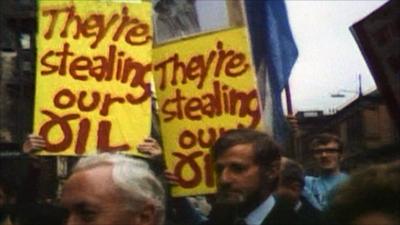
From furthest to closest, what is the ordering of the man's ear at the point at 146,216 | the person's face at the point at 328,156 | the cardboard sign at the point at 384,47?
the person's face at the point at 328,156
the cardboard sign at the point at 384,47
the man's ear at the point at 146,216

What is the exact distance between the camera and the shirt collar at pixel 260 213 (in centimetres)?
319

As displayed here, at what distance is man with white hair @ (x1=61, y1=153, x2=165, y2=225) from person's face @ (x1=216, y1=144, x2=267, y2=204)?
0.76 meters

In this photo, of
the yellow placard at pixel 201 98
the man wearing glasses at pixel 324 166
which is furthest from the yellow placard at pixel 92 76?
the man wearing glasses at pixel 324 166

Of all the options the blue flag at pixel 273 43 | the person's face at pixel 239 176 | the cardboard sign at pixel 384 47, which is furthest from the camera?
the blue flag at pixel 273 43

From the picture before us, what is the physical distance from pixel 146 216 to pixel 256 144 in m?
0.93

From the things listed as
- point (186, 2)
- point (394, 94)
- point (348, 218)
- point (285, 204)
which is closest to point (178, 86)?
point (186, 2)

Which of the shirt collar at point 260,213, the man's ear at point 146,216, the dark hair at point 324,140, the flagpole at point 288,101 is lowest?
the shirt collar at point 260,213

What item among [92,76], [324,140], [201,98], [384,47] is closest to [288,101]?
[324,140]

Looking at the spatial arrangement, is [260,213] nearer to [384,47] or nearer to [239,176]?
[239,176]

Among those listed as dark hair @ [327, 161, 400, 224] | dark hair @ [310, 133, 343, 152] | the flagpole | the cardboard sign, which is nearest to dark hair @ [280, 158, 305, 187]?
dark hair @ [310, 133, 343, 152]

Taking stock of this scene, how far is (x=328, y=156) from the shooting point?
349cm

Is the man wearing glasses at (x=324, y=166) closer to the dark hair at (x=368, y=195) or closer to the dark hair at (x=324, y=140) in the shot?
the dark hair at (x=324, y=140)

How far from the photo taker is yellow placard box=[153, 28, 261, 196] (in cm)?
349

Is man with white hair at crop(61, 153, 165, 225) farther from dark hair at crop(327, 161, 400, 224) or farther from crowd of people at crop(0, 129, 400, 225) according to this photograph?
dark hair at crop(327, 161, 400, 224)
